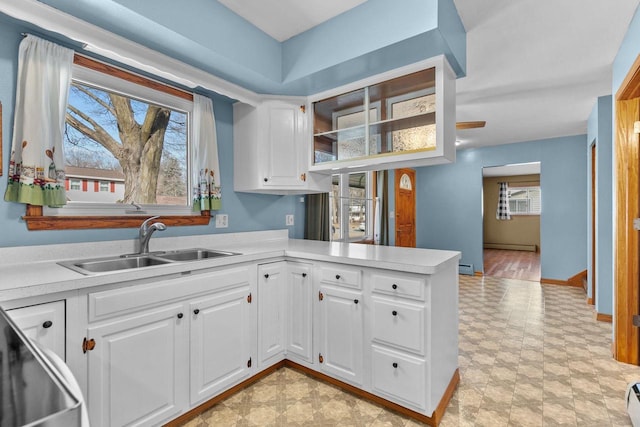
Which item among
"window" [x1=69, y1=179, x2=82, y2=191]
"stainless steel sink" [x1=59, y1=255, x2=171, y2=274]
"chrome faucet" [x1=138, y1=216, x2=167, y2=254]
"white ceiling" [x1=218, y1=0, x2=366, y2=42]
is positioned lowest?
"stainless steel sink" [x1=59, y1=255, x2=171, y2=274]

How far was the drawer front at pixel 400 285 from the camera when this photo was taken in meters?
1.70

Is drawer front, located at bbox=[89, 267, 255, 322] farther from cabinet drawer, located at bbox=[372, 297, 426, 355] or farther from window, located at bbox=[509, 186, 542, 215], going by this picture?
window, located at bbox=[509, 186, 542, 215]

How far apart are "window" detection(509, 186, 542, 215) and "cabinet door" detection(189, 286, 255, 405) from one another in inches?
380

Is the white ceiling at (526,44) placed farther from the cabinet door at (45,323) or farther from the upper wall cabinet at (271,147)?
the cabinet door at (45,323)

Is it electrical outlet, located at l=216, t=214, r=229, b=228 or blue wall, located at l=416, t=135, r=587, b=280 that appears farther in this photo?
blue wall, located at l=416, t=135, r=587, b=280

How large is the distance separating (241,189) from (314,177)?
0.63m

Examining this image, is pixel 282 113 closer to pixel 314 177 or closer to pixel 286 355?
pixel 314 177

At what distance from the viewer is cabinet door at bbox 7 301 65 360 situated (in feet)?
3.89

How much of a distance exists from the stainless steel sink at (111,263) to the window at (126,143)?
336 mm

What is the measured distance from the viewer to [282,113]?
2621 millimetres

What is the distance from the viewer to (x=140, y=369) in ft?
5.03

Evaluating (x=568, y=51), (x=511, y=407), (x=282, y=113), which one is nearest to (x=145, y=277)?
A: (x=282, y=113)

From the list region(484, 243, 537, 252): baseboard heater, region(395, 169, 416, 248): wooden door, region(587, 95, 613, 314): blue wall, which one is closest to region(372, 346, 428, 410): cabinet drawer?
region(587, 95, 613, 314): blue wall

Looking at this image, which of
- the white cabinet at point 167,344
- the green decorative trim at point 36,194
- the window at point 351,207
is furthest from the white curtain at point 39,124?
the window at point 351,207
